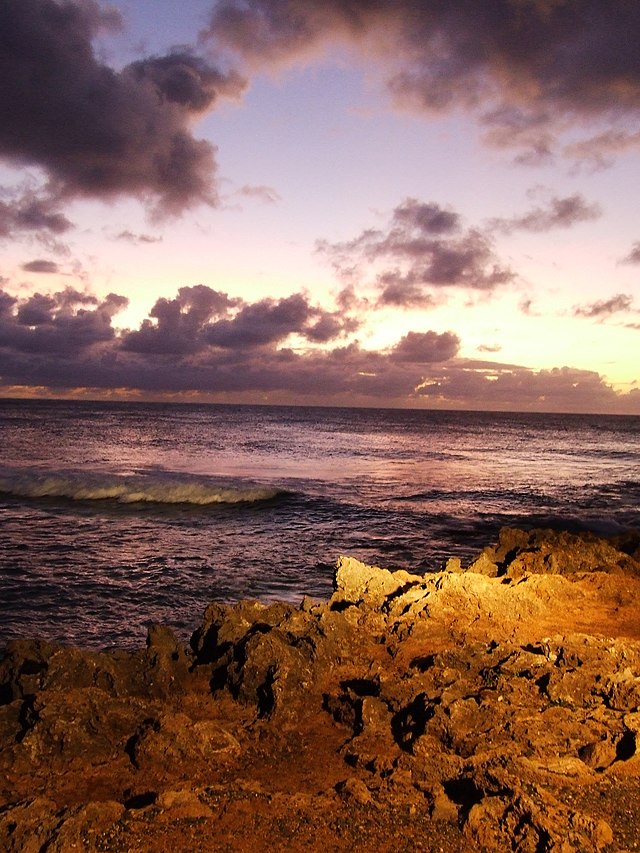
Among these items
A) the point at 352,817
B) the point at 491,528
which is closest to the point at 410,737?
the point at 352,817

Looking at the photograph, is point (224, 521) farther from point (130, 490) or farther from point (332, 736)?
point (332, 736)

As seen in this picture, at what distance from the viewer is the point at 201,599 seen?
1289 centimetres

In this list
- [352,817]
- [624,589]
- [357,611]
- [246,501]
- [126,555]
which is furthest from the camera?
[246,501]

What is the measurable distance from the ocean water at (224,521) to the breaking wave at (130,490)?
11 centimetres

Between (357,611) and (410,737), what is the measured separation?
3.33 meters

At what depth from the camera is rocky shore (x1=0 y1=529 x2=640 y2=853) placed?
14.5 feet

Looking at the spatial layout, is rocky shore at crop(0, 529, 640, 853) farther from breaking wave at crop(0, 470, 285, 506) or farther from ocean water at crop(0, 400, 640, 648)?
breaking wave at crop(0, 470, 285, 506)

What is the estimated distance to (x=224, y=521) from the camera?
2286 centimetres

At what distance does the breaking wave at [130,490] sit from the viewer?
27.6 metres

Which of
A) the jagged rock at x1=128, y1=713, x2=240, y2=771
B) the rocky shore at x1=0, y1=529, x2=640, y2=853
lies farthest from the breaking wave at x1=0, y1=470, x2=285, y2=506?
the jagged rock at x1=128, y1=713, x2=240, y2=771

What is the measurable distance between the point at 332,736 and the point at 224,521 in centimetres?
1737

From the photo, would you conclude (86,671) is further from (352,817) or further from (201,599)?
(201,599)

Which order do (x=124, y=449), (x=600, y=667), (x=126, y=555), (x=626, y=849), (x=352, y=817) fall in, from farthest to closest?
(x=124, y=449) → (x=126, y=555) → (x=600, y=667) → (x=352, y=817) → (x=626, y=849)

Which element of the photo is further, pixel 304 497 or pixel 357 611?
pixel 304 497
